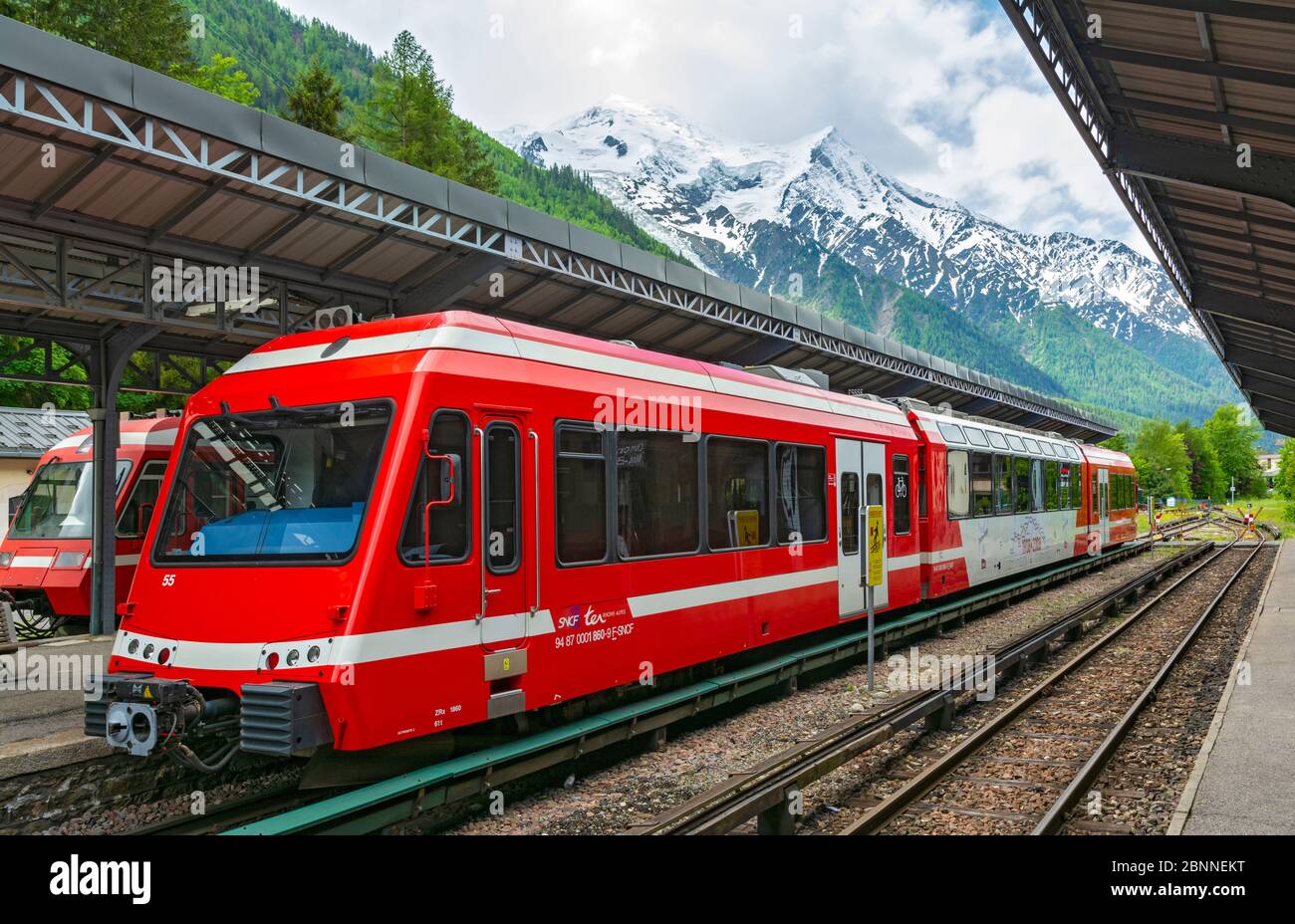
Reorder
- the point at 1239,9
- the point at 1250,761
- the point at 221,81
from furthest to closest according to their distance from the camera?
the point at 221,81, the point at 1239,9, the point at 1250,761

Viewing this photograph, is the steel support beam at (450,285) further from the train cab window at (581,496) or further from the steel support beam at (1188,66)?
the steel support beam at (1188,66)

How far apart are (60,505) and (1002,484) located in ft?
51.7

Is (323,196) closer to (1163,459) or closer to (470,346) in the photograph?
(470,346)

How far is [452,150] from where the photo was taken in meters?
47.2

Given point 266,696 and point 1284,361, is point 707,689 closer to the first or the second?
point 266,696

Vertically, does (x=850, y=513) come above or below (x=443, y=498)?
below

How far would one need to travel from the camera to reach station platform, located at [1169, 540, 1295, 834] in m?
5.88

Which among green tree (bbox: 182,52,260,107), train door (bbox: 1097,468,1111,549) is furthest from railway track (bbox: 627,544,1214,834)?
green tree (bbox: 182,52,260,107)

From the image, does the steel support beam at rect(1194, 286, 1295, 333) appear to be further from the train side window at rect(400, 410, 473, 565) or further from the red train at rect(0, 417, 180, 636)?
the red train at rect(0, 417, 180, 636)

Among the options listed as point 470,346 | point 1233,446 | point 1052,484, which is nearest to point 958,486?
point 1052,484

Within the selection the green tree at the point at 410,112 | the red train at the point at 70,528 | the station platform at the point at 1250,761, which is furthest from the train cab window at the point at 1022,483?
the green tree at the point at 410,112

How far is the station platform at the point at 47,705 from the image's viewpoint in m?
7.09

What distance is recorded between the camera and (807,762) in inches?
261
